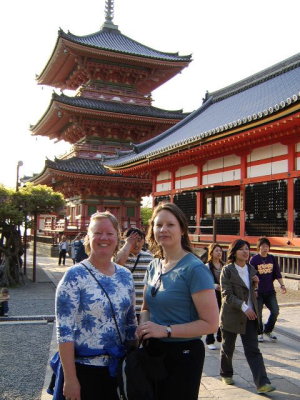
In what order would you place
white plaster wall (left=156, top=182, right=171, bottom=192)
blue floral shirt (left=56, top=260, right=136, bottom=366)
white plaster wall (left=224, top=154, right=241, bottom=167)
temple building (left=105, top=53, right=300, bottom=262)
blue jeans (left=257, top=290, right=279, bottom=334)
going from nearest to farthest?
blue floral shirt (left=56, top=260, right=136, bottom=366) < blue jeans (left=257, top=290, right=279, bottom=334) < temple building (left=105, top=53, right=300, bottom=262) < white plaster wall (left=224, top=154, right=241, bottom=167) < white plaster wall (left=156, top=182, right=171, bottom=192)

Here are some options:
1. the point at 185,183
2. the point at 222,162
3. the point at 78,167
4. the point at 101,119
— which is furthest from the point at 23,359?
the point at 101,119

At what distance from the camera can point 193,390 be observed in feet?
8.54

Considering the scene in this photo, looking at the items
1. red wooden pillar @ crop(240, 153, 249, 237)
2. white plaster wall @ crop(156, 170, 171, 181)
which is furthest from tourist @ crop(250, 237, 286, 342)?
white plaster wall @ crop(156, 170, 171, 181)

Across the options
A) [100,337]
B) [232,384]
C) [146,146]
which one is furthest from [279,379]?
[146,146]

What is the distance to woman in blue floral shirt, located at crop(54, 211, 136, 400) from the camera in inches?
101

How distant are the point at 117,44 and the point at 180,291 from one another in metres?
28.0

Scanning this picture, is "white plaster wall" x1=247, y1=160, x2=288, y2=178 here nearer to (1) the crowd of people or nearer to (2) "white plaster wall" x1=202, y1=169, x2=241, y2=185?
(2) "white plaster wall" x1=202, y1=169, x2=241, y2=185

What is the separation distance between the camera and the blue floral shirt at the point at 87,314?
2.58m

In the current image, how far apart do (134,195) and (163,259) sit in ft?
77.2

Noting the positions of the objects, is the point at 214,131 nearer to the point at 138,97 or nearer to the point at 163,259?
the point at 163,259

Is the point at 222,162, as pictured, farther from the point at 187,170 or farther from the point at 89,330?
the point at 89,330

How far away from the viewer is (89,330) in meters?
2.63

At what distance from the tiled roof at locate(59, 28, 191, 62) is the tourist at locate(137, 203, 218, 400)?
929 inches

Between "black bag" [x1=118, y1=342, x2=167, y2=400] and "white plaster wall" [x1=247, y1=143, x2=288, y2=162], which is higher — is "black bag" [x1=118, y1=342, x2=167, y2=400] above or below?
below
